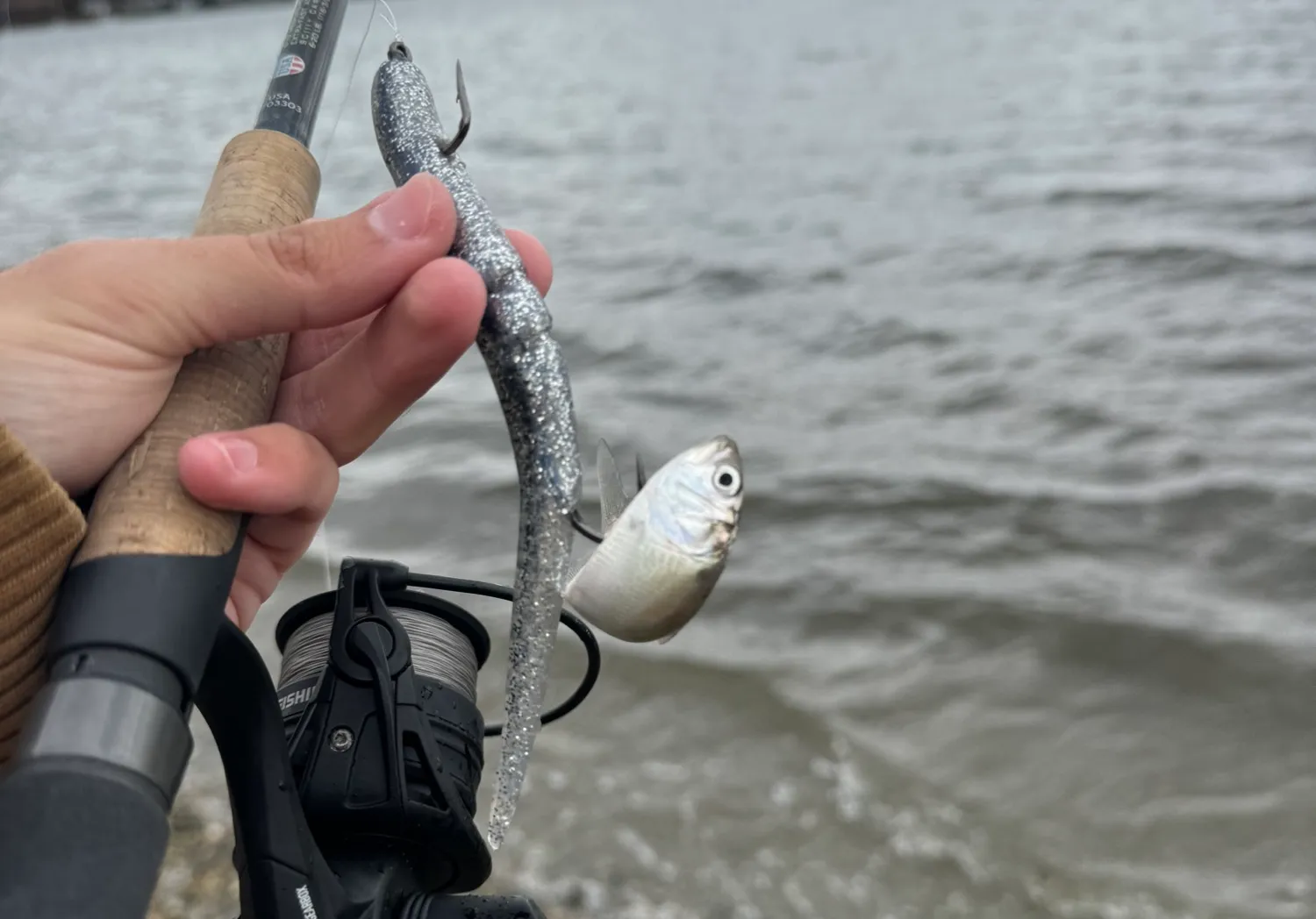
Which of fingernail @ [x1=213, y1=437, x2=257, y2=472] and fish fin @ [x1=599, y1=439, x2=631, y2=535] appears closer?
fish fin @ [x1=599, y1=439, x2=631, y2=535]

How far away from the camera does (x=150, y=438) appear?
1284 mm

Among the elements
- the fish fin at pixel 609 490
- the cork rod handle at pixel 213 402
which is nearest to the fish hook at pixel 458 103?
the cork rod handle at pixel 213 402

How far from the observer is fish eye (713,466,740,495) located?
1.12m

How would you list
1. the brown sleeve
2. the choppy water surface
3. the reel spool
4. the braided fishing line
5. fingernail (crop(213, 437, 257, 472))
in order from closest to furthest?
the brown sleeve < fingernail (crop(213, 437, 257, 472)) < the reel spool < the braided fishing line < the choppy water surface

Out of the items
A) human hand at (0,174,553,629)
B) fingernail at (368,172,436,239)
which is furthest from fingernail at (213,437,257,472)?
fingernail at (368,172,436,239)

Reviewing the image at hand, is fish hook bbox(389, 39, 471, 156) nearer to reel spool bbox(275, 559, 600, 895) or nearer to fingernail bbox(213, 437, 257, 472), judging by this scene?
fingernail bbox(213, 437, 257, 472)

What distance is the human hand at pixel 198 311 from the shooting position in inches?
50.9

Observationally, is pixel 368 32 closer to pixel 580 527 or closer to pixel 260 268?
pixel 260 268

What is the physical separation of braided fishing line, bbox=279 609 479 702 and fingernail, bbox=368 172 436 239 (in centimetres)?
64

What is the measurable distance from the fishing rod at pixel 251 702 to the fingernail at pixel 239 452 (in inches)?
1.4

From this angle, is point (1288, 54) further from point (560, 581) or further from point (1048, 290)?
point (560, 581)

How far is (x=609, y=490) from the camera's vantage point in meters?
1.18

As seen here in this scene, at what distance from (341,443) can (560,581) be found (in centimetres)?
65

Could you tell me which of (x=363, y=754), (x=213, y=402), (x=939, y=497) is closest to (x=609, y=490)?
(x=213, y=402)
